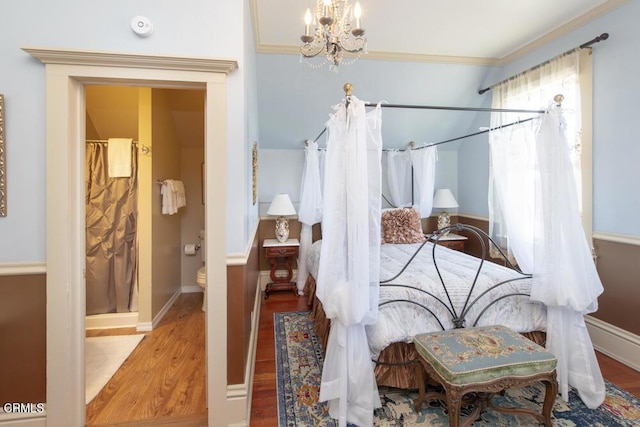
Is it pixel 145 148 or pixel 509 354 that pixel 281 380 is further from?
pixel 145 148

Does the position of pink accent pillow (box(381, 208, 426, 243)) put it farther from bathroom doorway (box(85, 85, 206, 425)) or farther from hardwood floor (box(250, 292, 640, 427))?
bathroom doorway (box(85, 85, 206, 425))

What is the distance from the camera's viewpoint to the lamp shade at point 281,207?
4031 mm

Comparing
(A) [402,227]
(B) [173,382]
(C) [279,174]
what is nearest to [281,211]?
(C) [279,174]

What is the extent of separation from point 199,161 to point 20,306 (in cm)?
266

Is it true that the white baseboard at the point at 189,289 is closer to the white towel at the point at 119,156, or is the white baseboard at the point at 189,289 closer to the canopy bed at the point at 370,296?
the white towel at the point at 119,156

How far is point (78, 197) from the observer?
5.89 ft

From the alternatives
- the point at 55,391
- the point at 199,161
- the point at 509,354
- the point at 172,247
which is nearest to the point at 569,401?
the point at 509,354

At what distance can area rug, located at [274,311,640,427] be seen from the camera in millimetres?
1835

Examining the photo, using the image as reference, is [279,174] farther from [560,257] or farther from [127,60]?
[560,257]

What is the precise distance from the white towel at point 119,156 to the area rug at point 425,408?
8.08ft

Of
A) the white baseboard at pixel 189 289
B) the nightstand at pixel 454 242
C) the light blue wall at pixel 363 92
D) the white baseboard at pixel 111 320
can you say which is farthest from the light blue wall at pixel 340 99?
the white baseboard at pixel 111 320

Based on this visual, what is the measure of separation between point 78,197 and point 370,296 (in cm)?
187

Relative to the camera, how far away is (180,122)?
12.0 ft

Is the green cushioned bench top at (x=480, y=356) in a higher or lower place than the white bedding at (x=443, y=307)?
lower
